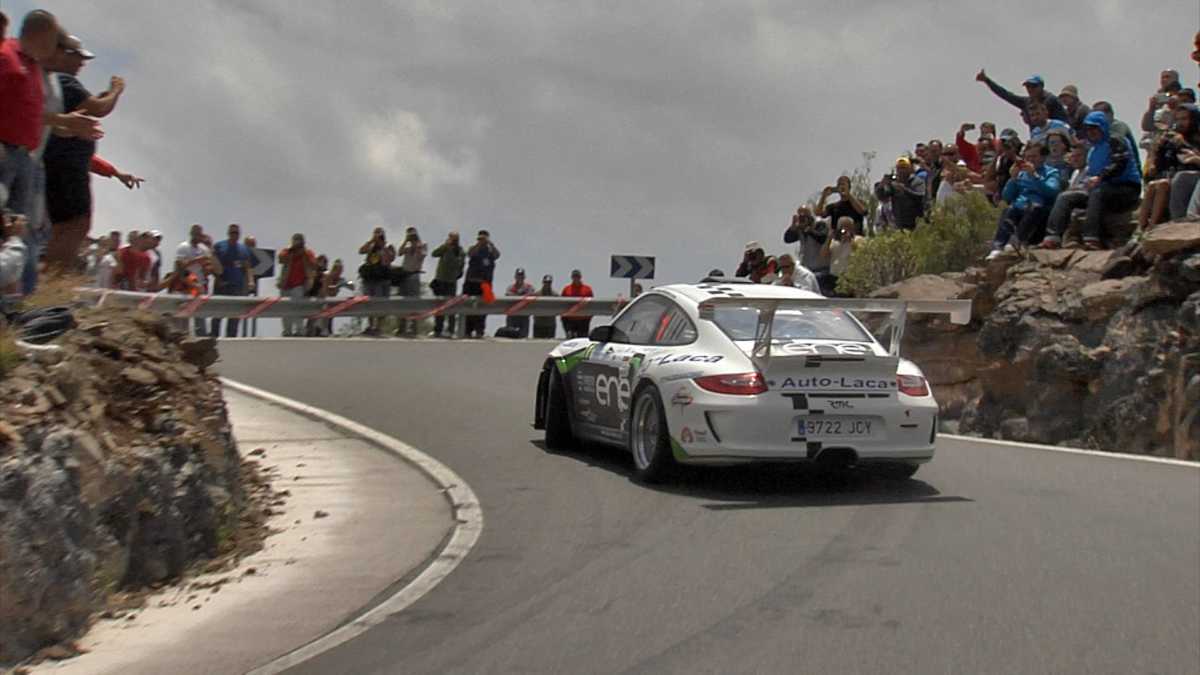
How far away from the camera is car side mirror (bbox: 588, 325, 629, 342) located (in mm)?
12602

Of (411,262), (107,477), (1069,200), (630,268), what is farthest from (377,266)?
(107,477)

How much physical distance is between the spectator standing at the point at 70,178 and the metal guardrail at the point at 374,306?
11268 mm

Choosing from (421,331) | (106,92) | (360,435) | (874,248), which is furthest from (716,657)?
(421,331)

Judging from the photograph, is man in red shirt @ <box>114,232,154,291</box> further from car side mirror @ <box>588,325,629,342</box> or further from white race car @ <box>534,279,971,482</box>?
white race car @ <box>534,279,971,482</box>

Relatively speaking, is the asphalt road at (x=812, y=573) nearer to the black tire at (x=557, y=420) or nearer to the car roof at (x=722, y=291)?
the black tire at (x=557, y=420)

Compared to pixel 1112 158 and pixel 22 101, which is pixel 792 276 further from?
pixel 22 101

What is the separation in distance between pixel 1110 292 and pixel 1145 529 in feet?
24.4

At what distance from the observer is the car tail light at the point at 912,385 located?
36.9ft

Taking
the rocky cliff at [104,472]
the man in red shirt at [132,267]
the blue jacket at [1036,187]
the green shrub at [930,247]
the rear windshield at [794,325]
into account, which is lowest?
the rocky cliff at [104,472]

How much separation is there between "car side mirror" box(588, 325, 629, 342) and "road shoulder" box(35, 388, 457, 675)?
5.76 ft

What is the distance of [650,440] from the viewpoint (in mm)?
11414

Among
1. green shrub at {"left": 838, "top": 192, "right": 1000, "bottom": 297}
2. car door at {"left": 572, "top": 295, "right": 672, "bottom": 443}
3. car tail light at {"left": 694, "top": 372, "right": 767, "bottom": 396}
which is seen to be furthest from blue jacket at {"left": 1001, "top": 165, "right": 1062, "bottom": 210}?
car tail light at {"left": 694, "top": 372, "right": 767, "bottom": 396}

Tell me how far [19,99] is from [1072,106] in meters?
14.5

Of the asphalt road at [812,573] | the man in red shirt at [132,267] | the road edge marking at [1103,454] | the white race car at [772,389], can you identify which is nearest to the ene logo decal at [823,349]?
the white race car at [772,389]
